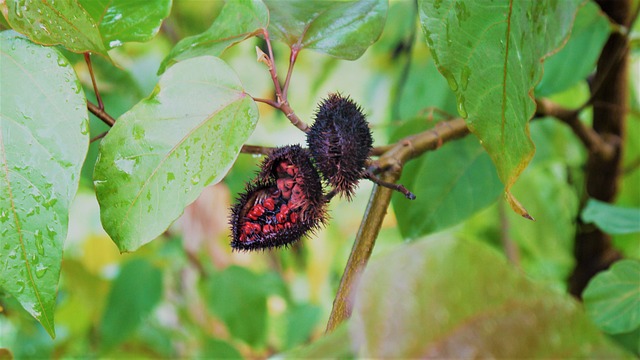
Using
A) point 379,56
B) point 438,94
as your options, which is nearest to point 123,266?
point 438,94

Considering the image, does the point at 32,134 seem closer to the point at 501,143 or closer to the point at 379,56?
the point at 501,143

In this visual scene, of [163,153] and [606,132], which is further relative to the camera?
[606,132]

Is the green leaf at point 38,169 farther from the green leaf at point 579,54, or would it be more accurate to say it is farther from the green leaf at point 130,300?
the green leaf at point 130,300

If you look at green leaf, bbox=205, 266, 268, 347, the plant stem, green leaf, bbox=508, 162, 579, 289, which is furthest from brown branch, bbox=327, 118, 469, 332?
green leaf, bbox=205, 266, 268, 347

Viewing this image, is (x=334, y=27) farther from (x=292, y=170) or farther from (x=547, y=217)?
(x=547, y=217)

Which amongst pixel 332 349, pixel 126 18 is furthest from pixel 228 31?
pixel 332 349

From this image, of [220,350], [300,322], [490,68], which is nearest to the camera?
[490,68]

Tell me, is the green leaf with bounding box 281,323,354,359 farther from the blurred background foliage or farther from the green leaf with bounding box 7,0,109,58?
the blurred background foliage
